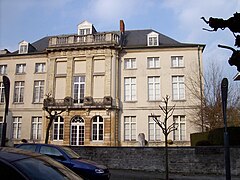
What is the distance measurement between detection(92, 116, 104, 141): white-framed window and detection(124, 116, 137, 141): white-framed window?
280 centimetres

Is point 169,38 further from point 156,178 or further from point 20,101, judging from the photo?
point 156,178

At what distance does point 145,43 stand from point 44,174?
33285 millimetres

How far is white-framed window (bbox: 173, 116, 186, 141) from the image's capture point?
3122 cm

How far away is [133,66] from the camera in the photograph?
112ft

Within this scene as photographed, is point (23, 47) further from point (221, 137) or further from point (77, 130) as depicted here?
point (221, 137)

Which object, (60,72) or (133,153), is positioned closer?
(133,153)

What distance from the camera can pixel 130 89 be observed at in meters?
33.3

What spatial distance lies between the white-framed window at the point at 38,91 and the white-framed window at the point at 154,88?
13438 mm

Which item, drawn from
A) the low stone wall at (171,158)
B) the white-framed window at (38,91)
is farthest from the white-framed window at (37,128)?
the low stone wall at (171,158)

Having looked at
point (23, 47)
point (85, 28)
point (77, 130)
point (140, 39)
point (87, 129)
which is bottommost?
point (77, 130)

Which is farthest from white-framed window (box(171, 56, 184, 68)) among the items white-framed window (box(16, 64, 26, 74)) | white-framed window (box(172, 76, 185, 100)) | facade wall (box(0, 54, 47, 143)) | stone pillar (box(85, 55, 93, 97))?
white-framed window (box(16, 64, 26, 74))

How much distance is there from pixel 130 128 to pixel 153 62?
850cm

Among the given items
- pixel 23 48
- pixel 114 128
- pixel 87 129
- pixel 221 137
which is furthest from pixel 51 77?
pixel 221 137

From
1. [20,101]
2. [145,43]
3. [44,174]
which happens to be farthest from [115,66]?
[44,174]
